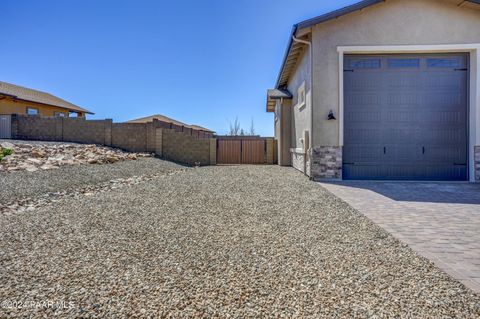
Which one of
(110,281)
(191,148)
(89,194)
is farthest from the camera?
(191,148)

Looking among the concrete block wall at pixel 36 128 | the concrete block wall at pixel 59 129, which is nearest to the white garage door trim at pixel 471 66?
the concrete block wall at pixel 59 129

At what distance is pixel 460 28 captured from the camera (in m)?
7.69

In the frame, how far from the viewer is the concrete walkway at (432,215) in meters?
2.68

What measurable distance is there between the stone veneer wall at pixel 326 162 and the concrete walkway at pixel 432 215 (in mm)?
498

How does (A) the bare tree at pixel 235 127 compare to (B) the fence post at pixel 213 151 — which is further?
(A) the bare tree at pixel 235 127

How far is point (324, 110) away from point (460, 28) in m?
4.66

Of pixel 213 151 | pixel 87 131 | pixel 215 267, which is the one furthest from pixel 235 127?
pixel 215 267

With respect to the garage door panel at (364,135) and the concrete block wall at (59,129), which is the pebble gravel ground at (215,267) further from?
the concrete block wall at (59,129)

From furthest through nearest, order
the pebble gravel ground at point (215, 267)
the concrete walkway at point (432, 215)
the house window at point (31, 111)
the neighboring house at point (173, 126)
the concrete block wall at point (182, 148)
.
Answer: the house window at point (31, 111) → the neighboring house at point (173, 126) → the concrete block wall at point (182, 148) → the concrete walkway at point (432, 215) → the pebble gravel ground at point (215, 267)

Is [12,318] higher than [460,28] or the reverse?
the reverse

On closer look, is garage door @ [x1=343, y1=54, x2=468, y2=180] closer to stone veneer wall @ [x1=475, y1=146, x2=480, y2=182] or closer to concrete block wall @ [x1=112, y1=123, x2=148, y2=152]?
stone veneer wall @ [x1=475, y1=146, x2=480, y2=182]

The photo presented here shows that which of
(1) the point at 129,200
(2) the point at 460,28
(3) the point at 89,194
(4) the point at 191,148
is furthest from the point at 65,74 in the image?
(2) the point at 460,28

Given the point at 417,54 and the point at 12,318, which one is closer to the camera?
the point at 12,318

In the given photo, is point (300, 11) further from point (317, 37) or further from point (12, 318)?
point (12, 318)
